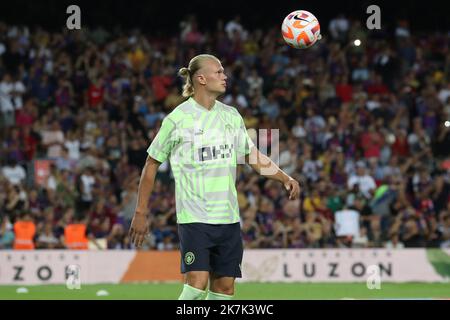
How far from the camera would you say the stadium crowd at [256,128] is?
1917 centimetres

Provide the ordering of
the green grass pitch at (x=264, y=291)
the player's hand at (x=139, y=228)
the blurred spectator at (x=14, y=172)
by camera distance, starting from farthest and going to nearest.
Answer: the blurred spectator at (x=14, y=172) < the green grass pitch at (x=264, y=291) < the player's hand at (x=139, y=228)

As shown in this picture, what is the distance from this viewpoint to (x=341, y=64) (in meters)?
23.7

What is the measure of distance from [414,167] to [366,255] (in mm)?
3885

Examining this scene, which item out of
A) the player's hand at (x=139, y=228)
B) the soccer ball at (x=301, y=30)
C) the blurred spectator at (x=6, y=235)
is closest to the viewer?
the player's hand at (x=139, y=228)

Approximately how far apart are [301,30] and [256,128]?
10514 millimetres

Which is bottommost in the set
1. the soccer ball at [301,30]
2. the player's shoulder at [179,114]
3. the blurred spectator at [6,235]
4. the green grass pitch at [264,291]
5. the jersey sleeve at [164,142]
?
the green grass pitch at [264,291]

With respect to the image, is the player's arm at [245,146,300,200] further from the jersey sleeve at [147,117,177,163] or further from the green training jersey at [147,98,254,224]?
the jersey sleeve at [147,117,177,163]

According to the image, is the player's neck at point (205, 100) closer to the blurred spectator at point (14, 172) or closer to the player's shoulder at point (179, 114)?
the player's shoulder at point (179, 114)

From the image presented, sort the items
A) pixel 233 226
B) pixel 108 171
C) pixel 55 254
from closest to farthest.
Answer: pixel 233 226 < pixel 55 254 < pixel 108 171

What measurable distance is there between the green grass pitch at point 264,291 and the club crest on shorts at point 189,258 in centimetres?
637

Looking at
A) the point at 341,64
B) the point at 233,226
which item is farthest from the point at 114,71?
the point at 233,226

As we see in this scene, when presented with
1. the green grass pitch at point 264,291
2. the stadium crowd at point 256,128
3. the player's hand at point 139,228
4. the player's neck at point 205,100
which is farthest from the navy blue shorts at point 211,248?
the stadium crowd at point 256,128

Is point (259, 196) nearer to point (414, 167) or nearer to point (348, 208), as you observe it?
point (348, 208)

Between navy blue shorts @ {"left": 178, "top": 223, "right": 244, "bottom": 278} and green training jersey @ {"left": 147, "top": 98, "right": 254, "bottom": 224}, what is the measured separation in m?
0.06
